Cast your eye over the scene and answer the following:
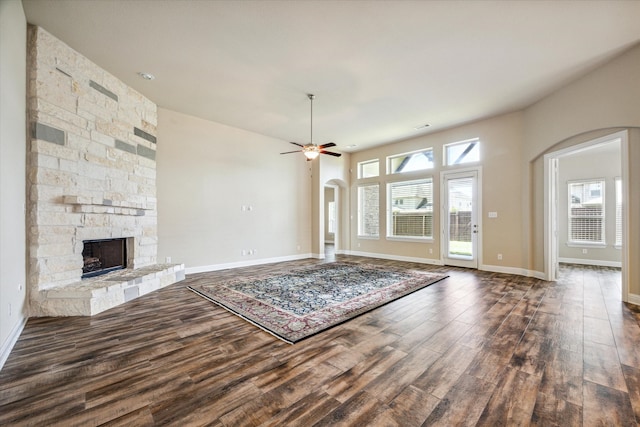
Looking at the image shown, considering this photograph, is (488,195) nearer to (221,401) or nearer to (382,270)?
(382,270)

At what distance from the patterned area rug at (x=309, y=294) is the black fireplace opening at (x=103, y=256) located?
129 cm

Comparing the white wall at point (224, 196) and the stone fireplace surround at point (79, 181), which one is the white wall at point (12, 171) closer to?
the stone fireplace surround at point (79, 181)

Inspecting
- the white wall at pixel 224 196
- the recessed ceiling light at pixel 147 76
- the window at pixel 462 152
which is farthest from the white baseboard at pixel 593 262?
the recessed ceiling light at pixel 147 76

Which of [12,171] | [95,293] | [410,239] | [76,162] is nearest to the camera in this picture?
[12,171]

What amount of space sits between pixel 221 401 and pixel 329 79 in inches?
169

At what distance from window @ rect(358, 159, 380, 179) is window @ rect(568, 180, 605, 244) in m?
5.28

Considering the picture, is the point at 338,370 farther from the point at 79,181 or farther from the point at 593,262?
the point at 593,262

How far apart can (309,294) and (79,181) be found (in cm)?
360

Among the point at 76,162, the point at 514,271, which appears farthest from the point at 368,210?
the point at 76,162

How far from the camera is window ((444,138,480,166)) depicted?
644 centimetres

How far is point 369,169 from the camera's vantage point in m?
8.80

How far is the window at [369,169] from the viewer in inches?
336

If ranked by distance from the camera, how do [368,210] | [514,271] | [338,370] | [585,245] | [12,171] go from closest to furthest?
[338,370] → [12,171] → [514,271] → [585,245] → [368,210]

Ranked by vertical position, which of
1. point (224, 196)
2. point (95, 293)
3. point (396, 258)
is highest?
point (224, 196)
